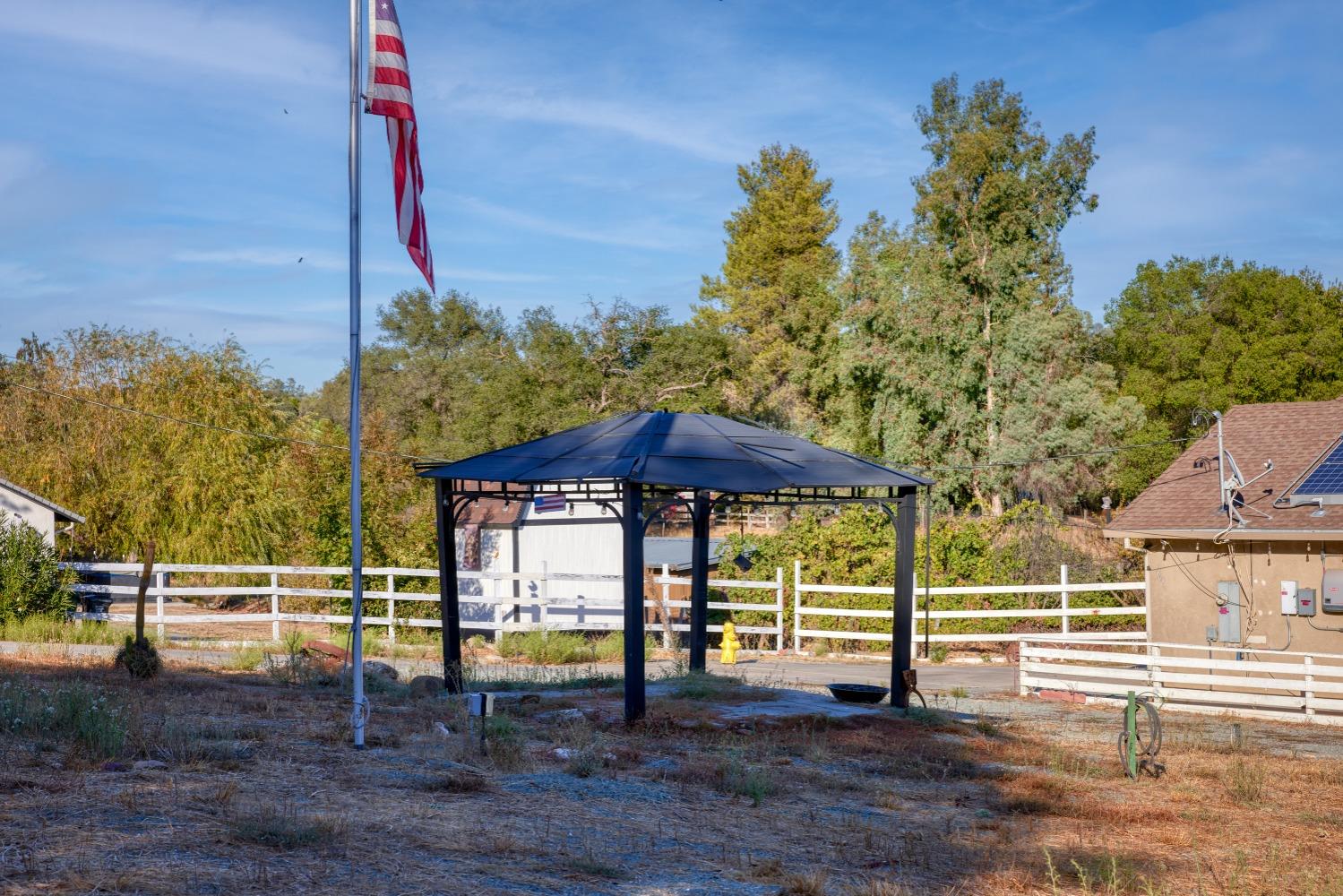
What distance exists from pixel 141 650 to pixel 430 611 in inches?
443

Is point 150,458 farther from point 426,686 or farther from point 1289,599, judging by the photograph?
point 1289,599

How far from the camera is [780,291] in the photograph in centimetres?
5991

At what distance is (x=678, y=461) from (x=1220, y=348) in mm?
42039

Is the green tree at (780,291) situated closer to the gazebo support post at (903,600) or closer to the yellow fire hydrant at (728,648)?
the yellow fire hydrant at (728,648)

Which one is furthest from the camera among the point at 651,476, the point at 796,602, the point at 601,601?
the point at 796,602

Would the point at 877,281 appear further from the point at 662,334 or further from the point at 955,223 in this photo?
the point at 662,334

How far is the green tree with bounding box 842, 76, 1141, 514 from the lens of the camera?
40062 millimetres

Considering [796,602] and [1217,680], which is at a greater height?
[796,602]

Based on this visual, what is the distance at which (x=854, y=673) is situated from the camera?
74.1 ft

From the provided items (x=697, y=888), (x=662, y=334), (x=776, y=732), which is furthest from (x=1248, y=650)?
(x=662, y=334)

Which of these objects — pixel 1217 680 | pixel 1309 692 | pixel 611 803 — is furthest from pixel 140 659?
pixel 1309 692

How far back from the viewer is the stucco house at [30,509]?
24.6m

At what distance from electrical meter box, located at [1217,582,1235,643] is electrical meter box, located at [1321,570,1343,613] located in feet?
5.01

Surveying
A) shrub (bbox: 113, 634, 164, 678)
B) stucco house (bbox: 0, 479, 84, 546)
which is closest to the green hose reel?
shrub (bbox: 113, 634, 164, 678)
